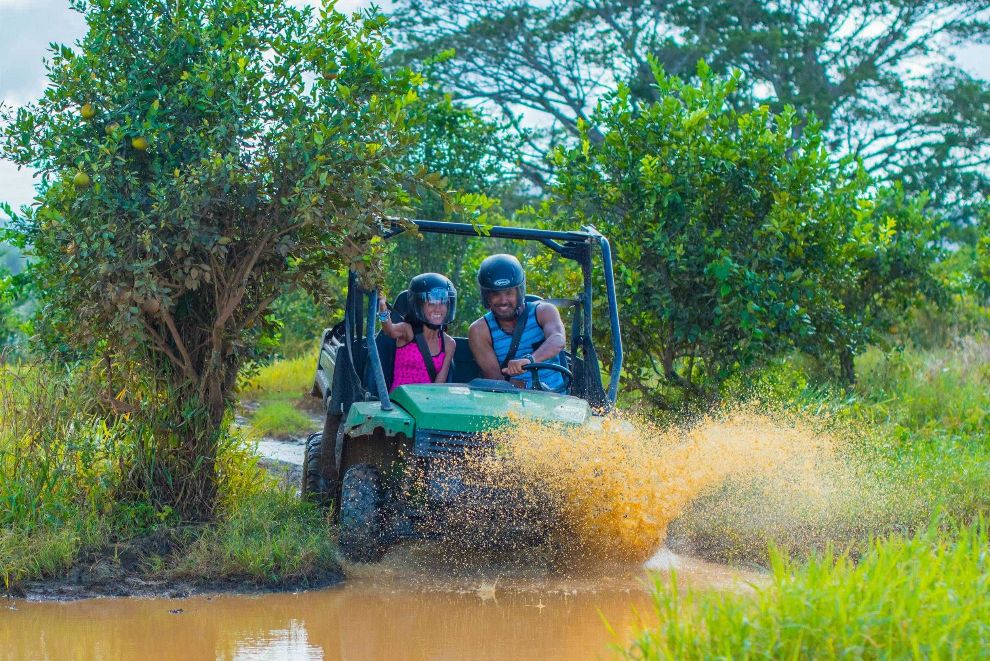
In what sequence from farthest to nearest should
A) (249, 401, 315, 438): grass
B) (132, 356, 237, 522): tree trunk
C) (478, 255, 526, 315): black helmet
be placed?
(249, 401, 315, 438): grass < (478, 255, 526, 315): black helmet < (132, 356, 237, 522): tree trunk

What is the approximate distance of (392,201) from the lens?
6980 millimetres

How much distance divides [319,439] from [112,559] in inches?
73.4

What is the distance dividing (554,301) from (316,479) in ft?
6.03

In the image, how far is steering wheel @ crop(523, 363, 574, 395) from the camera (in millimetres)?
7325

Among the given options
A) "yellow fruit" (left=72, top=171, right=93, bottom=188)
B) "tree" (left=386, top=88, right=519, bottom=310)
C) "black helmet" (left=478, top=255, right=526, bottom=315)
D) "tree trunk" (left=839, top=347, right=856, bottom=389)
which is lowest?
"tree trunk" (left=839, top=347, right=856, bottom=389)

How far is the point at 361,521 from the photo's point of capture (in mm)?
6734

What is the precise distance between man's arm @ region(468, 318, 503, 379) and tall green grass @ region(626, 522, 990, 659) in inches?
148

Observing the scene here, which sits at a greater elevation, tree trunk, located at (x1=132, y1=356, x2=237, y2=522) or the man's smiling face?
the man's smiling face

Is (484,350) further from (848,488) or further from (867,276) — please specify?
(867,276)

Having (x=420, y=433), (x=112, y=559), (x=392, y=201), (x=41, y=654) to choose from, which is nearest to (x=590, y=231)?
(x=392, y=201)

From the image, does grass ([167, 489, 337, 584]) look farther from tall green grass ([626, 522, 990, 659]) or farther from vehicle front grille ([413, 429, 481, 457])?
tall green grass ([626, 522, 990, 659])

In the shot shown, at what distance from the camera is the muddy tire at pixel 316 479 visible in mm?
7780

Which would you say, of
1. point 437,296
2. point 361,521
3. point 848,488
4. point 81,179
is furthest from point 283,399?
point 848,488

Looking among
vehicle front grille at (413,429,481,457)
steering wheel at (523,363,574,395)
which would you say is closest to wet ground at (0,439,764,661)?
vehicle front grille at (413,429,481,457)
